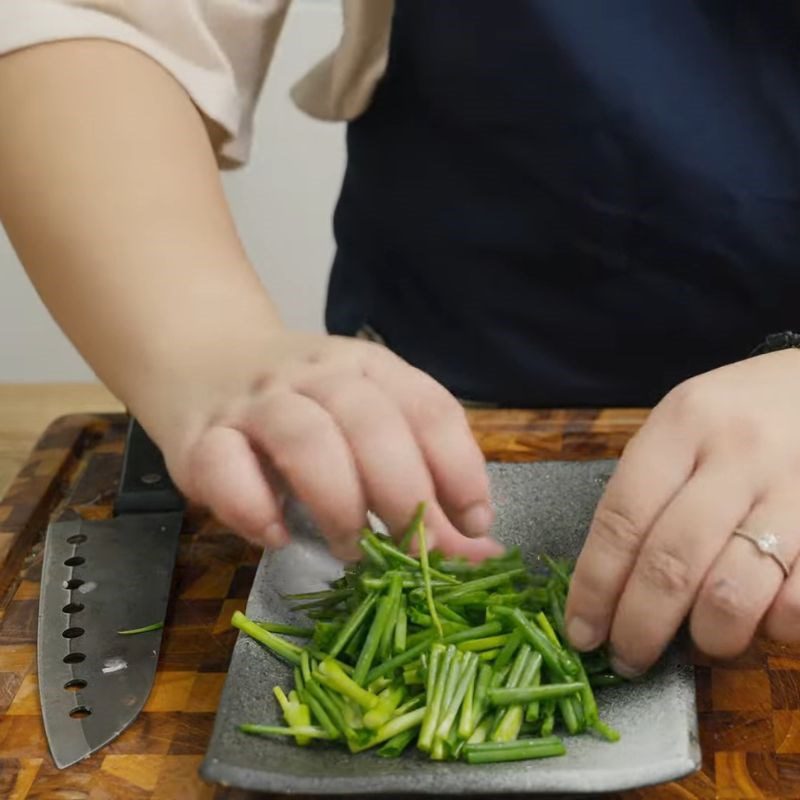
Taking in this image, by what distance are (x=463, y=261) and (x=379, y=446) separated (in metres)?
0.58

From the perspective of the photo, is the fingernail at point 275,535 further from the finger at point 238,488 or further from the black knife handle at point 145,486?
the black knife handle at point 145,486

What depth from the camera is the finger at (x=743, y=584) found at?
785mm

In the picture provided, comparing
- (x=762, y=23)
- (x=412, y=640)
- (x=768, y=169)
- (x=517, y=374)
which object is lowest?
(x=517, y=374)

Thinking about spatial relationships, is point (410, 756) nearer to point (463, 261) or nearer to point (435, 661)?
point (435, 661)

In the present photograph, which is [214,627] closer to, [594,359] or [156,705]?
[156,705]

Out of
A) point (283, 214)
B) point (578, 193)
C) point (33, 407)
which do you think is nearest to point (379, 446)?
point (578, 193)

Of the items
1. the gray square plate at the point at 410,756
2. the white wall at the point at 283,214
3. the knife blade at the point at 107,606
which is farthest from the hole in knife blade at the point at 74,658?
the white wall at the point at 283,214

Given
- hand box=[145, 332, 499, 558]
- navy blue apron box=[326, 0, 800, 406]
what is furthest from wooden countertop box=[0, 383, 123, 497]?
hand box=[145, 332, 499, 558]

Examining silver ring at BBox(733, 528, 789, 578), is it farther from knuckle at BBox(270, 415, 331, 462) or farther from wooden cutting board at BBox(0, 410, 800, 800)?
knuckle at BBox(270, 415, 331, 462)

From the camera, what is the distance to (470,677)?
83 cm

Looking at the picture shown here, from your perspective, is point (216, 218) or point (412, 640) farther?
point (216, 218)

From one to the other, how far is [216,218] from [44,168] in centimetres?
15

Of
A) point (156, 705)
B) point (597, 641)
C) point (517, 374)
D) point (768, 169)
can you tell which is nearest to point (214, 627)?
point (156, 705)

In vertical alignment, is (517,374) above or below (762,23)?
below
